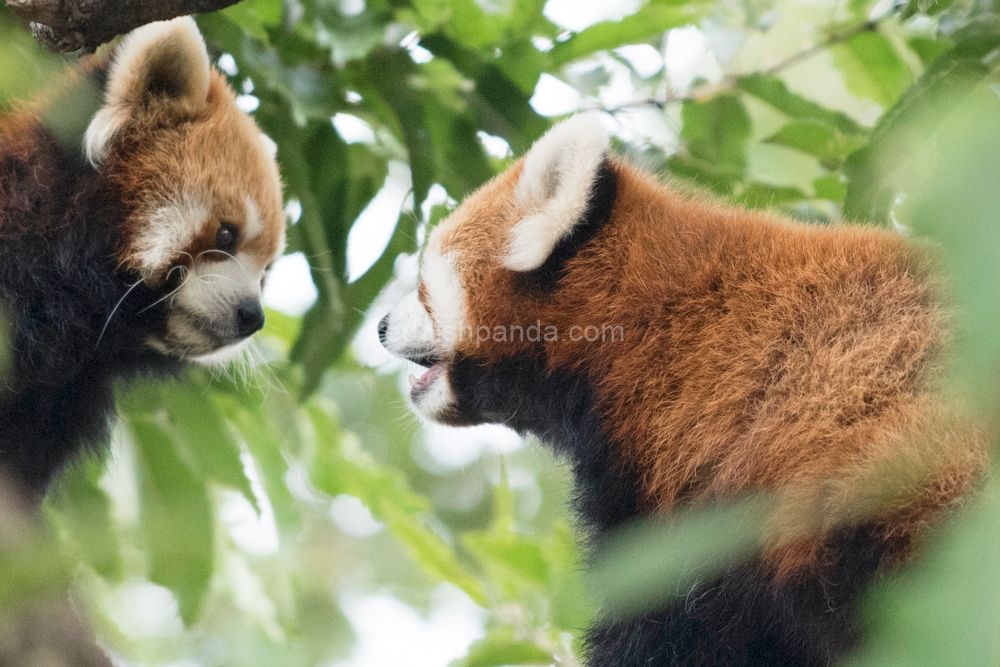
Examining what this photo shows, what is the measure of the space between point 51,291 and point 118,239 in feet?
0.59

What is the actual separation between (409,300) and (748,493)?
860 millimetres

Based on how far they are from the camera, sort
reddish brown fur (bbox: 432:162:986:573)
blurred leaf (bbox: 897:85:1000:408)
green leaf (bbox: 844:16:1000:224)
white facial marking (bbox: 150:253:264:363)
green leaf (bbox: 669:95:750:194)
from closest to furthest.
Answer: blurred leaf (bbox: 897:85:1000:408)
reddish brown fur (bbox: 432:162:986:573)
green leaf (bbox: 844:16:1000:224)
white facial marking (bbox: 150:253:264:363)
green leaf (bbox: 669:95:750:194)

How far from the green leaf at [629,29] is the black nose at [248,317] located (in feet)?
3.10

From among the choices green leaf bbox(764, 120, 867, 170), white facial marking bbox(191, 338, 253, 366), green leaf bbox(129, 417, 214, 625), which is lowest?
green leaf bbox(129, 417, 214, 625)

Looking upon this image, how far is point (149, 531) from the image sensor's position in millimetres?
1914

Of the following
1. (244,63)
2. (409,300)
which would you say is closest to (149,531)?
(409,300)

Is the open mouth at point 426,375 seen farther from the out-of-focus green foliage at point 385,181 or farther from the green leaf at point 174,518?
the green leaf at point 174,518

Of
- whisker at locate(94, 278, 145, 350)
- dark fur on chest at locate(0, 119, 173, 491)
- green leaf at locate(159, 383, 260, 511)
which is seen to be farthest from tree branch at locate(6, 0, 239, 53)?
green leaf at locate(159, 383, 260, 511)

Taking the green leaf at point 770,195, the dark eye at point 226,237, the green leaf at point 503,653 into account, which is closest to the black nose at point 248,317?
the dark eye at point 226,237

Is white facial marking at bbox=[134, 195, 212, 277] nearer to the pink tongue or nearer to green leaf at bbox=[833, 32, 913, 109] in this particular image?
the pink tongue

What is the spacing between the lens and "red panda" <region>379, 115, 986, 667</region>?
1.26 metres

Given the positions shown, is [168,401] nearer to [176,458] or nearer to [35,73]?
[176,458]

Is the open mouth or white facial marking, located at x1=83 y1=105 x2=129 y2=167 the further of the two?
white facial marking, located at x1=83 y1=105 x2=129 y2=167

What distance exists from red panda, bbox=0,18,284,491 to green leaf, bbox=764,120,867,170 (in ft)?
4.24
